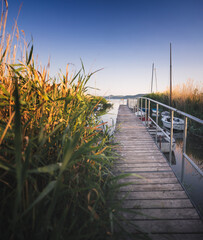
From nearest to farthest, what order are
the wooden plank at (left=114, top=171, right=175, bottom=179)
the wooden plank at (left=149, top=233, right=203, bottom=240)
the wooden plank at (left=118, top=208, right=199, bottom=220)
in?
the wooden plank at (left=149, top=233, right=203, bottom=240)
the wooden plank at (left=118, top=208, right=199, bottom=220)
the wooden plank at (left=114, top=171, right=175, bottom=179)

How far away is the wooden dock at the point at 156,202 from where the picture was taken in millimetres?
1117

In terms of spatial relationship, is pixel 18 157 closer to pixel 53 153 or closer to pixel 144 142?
pixel 53 153

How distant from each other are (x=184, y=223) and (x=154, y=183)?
0.58 m

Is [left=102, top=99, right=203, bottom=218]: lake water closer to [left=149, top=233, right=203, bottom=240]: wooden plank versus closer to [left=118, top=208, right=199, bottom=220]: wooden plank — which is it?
[left=118, top=208, right=199, bottom=220]: wooden plank

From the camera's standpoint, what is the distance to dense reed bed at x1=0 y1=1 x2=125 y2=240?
0.62 meters

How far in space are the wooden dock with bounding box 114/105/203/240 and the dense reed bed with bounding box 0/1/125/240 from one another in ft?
0.83

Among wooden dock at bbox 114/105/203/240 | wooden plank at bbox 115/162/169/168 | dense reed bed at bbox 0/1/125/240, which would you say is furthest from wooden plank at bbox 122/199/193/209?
wooden plank at bbox 115/162/169/168

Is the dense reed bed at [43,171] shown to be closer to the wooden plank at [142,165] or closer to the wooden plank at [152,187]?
the wooden plank at [152,187]

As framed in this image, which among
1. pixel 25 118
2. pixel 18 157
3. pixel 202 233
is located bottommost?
pixel 202 233

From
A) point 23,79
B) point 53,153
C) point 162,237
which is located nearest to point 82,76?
point 23,79

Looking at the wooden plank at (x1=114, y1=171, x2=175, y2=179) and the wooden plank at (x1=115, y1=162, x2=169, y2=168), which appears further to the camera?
the wooden plank at (x1=115, y1=162, x2=169, y2=168)

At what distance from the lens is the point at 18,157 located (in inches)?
22.5

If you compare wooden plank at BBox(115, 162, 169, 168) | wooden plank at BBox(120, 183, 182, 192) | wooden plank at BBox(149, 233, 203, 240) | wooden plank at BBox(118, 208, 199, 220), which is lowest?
wooden plank at BBox(149, 233, 203, 240)

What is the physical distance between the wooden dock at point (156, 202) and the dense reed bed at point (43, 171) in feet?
0.83
